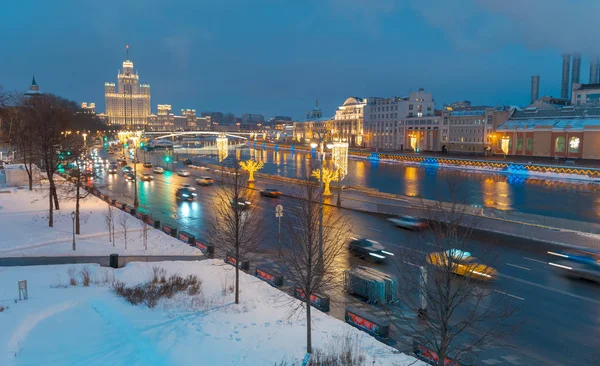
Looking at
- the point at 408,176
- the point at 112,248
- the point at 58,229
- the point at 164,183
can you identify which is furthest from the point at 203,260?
the point at 408,176

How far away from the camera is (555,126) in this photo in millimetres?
81875

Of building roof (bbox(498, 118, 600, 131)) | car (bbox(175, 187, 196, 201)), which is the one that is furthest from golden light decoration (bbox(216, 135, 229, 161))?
building roof (bbox(498, 118, 600, 131))

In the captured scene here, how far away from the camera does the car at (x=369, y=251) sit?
20.9m

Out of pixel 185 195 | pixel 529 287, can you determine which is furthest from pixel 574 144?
pixel 529 287

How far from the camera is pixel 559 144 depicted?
8219cm

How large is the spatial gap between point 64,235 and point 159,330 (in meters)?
14.2

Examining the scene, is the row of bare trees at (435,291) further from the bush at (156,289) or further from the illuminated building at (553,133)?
the illuminated building at (553,133)

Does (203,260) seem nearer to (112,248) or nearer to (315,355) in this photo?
(112,248)

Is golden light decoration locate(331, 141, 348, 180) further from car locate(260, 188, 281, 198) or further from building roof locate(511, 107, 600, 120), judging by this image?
building roof locate(511, 107, 600, 120)

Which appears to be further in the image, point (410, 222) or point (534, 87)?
point (534, 87)

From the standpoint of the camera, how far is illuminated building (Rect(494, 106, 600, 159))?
3051 inches

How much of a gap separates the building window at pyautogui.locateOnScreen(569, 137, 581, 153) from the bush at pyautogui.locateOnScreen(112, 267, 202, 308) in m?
81.6

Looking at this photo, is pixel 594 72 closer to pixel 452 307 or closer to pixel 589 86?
pixel 589 86

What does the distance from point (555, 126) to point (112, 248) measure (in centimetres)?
8222
